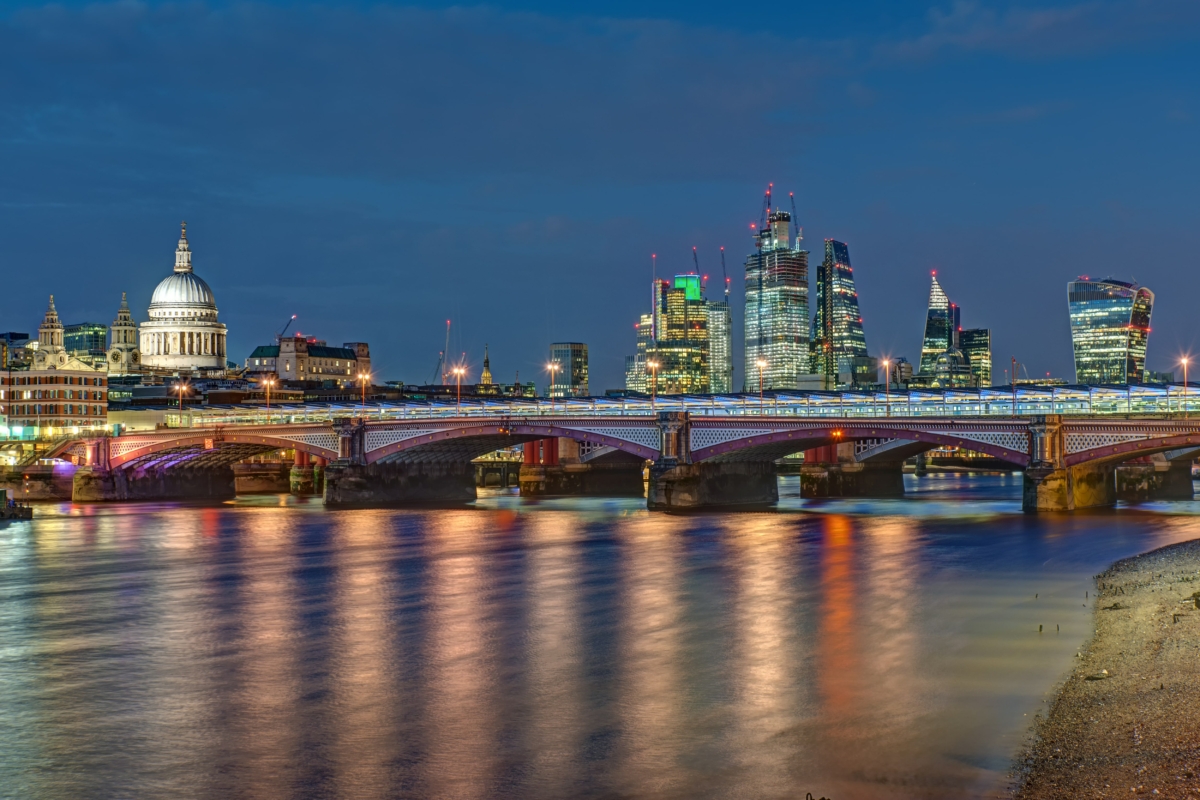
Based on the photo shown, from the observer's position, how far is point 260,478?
141750 millimetres

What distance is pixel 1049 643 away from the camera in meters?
36.0

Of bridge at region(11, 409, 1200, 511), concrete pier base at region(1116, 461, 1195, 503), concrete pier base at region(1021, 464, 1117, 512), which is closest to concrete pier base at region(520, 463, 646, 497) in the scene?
bridge at region(11, 409, 1200, 511)

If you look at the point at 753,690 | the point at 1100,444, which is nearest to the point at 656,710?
the point at 753,690

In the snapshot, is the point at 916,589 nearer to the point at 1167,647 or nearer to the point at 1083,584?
the point at 1083,584

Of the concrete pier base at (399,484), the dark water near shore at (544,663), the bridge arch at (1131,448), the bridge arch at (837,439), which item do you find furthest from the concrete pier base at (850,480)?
the dark water near shore at (544,663)

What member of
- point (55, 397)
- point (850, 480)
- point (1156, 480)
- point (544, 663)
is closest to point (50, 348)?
point (55, 397)

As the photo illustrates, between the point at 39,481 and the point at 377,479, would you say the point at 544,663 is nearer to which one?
the point at 377,479

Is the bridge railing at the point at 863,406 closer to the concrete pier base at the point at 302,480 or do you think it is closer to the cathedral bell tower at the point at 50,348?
the concrete pier base at the point at 302,480

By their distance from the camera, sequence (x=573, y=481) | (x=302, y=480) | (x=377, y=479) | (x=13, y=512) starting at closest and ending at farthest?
(x=13, y=512) → (x=377, y=479) → (x=573, y=481) → (x=302, y=480)

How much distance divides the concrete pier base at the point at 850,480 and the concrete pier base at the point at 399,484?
29.8 meters

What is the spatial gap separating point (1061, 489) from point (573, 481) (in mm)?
58463

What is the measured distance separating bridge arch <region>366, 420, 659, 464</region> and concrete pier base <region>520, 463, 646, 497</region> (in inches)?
470

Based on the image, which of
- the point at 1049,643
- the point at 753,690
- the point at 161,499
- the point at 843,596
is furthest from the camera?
the point at 161,499

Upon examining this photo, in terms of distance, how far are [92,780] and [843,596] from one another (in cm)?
2876
